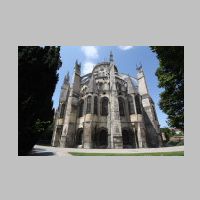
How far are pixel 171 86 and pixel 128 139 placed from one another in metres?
13.5

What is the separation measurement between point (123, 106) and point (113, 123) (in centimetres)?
552

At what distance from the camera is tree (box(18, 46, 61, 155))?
7781 millimetres

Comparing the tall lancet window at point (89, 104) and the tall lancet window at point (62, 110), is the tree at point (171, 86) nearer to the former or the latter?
the tall lancet window at point (89, 104)

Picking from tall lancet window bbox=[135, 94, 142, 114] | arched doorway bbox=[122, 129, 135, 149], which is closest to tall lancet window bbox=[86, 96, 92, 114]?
arched doorway bbox=[122, 129, 135, 149]

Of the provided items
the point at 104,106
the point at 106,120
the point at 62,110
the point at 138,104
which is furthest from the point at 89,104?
the point at 138,104

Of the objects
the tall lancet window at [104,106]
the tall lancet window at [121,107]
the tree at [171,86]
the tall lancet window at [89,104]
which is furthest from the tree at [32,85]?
the tall lancet window at [121,107]

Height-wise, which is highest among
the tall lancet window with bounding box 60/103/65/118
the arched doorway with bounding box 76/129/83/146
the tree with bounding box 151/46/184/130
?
the tree with bounding box 151/46/184/130

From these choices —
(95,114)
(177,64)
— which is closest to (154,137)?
(95,114)

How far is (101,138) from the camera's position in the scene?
71.8 ft

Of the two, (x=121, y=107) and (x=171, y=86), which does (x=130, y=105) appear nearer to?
(x=121, y=107)

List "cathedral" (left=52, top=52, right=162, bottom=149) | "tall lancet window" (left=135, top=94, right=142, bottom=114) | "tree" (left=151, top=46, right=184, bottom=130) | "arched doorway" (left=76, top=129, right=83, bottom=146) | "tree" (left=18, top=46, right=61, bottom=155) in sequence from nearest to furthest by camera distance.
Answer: "tree" (left=18, top=46, right=61, bottom=155) < "tree" (left=151, top=46, right=184, bottom=130) < "cathedral" (left=52, top=52, right=162, bottom=149) < "arched doorway" (left=76, top=129, right=83, bottom=146) < "tall lancet window" (left=135, top=94, right=142, bottom=114)

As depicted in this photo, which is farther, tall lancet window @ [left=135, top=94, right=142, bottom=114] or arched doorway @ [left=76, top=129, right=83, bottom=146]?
tall lancet window @ [left=135, top=94, right=142, bottom=114]

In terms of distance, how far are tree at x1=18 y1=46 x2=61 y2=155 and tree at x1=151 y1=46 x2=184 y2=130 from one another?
7.27 meters

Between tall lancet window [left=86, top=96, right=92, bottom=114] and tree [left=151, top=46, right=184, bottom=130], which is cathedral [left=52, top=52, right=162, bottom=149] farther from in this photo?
tree [left=151, top=46, right=184, bottom=130]
